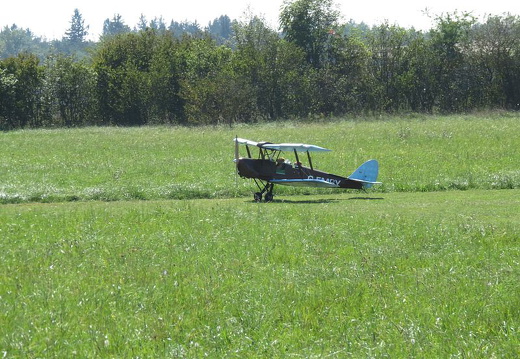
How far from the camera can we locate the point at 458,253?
13.0m

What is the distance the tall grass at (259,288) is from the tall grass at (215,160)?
12322mm

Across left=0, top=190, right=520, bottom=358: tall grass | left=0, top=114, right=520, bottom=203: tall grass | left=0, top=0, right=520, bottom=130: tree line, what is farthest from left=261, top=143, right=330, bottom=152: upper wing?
left=0, top=0, right=520, bottom=130: tree line

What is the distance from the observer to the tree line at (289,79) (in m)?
69.0

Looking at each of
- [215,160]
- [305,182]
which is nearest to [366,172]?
[305,182]

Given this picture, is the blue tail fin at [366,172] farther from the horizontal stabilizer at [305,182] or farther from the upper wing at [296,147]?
the upper wing at [296,147]

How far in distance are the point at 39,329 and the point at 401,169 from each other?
2614 centimetres

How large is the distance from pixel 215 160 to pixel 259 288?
1024 inches

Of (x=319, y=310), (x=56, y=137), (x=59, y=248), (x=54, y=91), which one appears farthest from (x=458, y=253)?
(x=54, y=91)

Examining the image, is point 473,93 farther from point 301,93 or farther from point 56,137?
point 56,137

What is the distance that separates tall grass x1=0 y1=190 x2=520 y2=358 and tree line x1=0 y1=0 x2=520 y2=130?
50238mm

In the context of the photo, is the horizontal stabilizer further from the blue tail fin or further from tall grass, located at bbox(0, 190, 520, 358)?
tall grass, located at bbox(0, 190, 520, 358)

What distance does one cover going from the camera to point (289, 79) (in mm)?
69312

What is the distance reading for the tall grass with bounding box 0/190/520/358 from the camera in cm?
850

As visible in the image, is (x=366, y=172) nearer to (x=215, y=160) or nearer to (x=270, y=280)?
(x=215, y=160)
